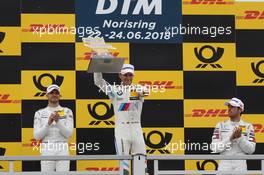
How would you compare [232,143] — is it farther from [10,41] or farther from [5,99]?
[10,41]

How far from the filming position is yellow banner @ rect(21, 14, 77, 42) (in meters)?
8.06

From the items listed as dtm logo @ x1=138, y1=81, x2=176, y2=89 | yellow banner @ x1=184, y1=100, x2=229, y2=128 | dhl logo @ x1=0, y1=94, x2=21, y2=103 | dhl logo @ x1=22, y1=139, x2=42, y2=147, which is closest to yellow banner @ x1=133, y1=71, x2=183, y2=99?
dtm logo @ x1=138, y1=81, x2=176, y2=89

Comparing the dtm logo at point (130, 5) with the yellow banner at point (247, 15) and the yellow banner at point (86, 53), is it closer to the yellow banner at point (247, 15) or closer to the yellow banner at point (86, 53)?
the yellow banner at point (86, 53)

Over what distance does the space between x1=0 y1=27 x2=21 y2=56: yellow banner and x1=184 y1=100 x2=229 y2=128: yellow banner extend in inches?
77.0

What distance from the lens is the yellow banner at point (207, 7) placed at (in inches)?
326

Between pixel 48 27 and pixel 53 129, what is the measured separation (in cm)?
125

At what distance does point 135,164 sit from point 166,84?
2501 mm

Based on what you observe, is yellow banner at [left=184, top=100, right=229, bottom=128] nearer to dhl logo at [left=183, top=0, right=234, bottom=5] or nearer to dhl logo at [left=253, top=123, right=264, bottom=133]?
dhl logo at [left=253, top=123, right=264, bottom=133]

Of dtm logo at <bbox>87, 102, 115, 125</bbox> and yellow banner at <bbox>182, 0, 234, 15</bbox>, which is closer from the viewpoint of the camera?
dtm logo at <bbox>87, 102, 115, 125</bbox>

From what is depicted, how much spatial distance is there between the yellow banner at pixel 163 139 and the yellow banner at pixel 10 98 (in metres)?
1.42

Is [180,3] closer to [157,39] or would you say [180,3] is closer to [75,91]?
[157,39]

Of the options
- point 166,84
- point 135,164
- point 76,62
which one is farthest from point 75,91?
point 135,164

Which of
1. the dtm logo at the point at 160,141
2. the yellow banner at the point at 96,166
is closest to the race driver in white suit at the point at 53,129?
the yellow banner at the point at 96,166

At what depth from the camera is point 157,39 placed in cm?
822
